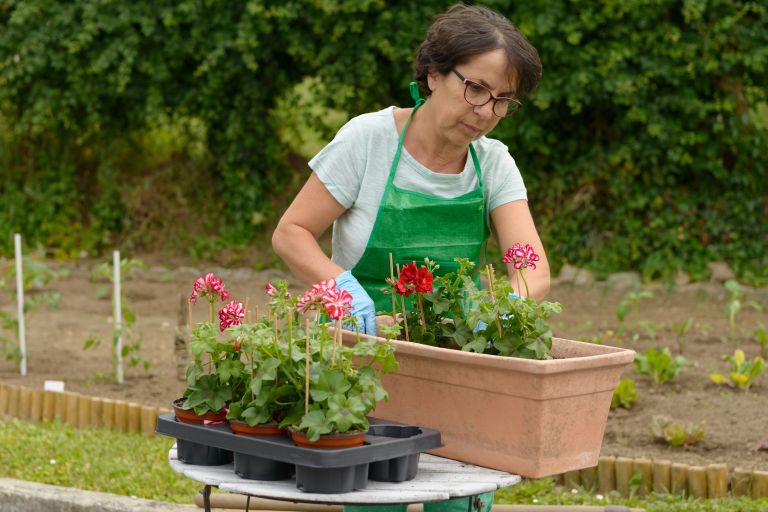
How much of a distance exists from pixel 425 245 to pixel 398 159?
218 mm

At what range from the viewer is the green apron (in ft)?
9.68

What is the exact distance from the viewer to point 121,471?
181 inches

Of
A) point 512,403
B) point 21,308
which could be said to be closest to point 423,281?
point 512,403

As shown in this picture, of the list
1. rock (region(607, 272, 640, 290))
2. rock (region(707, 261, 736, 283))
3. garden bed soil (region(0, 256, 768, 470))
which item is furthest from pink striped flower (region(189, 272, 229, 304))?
rock (region(707, 261, 736, 283))

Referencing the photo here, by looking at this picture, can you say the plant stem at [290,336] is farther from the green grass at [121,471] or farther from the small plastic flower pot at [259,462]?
the green grass at [121,471]

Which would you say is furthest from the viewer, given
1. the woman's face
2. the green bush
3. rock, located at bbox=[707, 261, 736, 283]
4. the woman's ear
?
rock, located at bbox=[707, 261, 736, 283]

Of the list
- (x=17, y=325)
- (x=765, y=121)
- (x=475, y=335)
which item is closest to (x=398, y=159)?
(x=475, y=335)

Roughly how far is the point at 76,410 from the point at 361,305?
309 cm

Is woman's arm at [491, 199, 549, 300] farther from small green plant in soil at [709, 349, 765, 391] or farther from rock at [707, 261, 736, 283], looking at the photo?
rock at [707, 261, 736, 283]

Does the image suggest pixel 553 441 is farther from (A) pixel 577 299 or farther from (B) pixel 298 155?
(B) pixel 298 155

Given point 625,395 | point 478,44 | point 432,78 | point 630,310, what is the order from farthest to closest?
point 630,310 → point 625,395 → point 432,78 → point 478,44

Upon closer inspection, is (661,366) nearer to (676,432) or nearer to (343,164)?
(676,432)

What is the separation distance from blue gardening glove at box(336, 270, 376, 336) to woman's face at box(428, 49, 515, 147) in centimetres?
40

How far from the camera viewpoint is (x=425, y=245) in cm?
298
